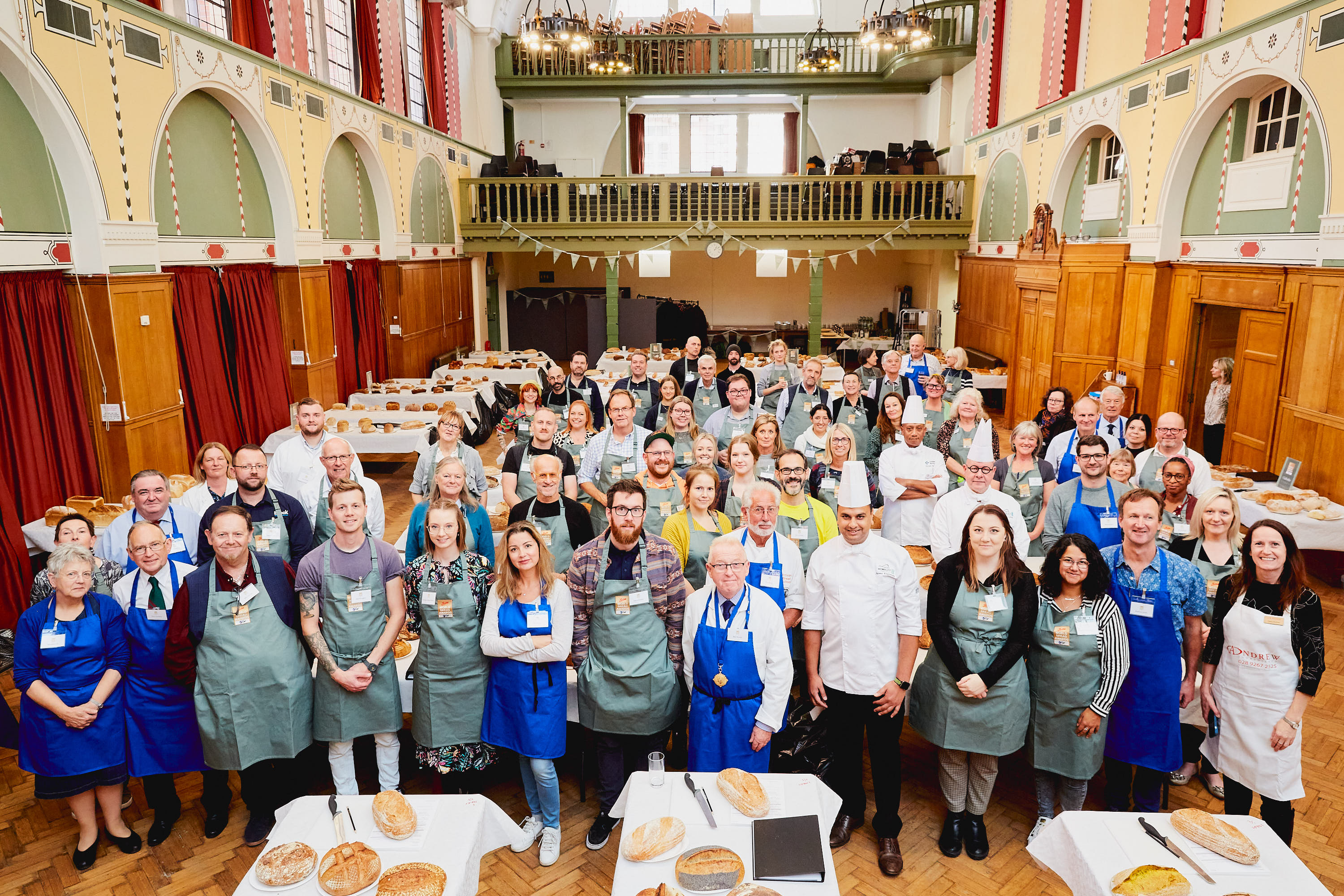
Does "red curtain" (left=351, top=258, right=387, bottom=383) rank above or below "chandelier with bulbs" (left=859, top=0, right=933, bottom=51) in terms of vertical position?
below

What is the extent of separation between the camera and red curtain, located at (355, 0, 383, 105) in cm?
1150

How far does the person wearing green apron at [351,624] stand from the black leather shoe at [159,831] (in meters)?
0.92

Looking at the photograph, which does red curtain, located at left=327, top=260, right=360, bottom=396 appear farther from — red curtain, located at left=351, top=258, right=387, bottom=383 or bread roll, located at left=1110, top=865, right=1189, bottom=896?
bread roll, located at left=1110, top=865, right=1189, bottom=896

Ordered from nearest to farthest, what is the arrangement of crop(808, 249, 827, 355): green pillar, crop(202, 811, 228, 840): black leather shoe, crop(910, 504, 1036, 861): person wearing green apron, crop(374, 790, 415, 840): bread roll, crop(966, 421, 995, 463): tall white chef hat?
1. crop(374, 790, 415, 840): bread roll
2. crop(910, 504, 1036, 861): person wearing green apron
3. crop(202, 811, 228, 840): black leather shoe
4. crop(966, 421, 995, 463): tall white chef hat
5. crop(808, 249, 827, 355): green pillar

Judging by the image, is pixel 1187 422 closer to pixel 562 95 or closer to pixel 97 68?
pixel 97 68

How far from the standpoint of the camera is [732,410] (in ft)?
20.8

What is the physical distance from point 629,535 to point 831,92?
16997 mm

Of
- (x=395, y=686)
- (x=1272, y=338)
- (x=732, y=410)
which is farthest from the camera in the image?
(x=1272, y=338)

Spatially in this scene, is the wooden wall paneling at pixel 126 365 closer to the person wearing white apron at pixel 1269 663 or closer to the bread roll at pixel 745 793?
the bread roll at pixel 745 793

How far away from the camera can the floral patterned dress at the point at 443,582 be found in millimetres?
3529

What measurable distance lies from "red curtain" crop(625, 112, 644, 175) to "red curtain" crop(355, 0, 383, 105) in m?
8.29

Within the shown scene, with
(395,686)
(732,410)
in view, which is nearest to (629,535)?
(395,686)

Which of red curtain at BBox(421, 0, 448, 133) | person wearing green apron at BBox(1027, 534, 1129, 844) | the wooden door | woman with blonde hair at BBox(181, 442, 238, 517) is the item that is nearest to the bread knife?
person wearing green apron at BBox(1027, 534, 1129, 844)

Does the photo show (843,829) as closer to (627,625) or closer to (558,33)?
(627,625)
